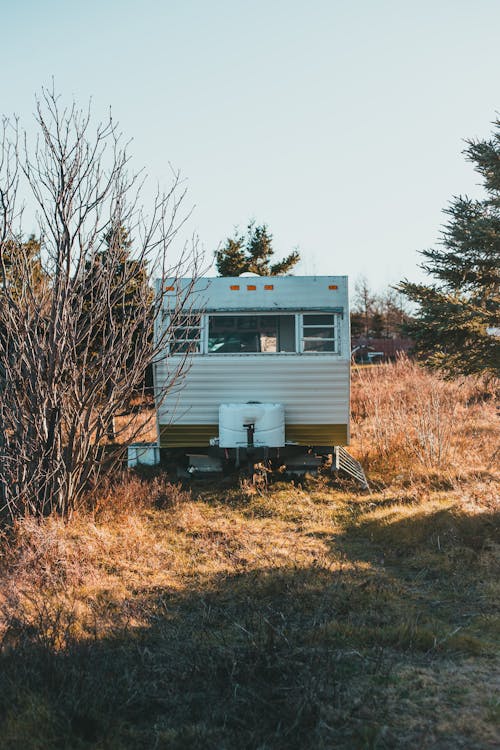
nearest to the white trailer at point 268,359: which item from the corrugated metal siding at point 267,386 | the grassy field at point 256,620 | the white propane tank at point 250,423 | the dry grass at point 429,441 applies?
the corrugated metal siding at point 267,386

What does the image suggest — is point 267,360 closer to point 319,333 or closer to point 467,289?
point 319,333

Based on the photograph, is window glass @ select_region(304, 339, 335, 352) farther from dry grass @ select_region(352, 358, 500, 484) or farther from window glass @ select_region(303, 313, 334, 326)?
dry grass @ select_region(352, 358, 500, 484)

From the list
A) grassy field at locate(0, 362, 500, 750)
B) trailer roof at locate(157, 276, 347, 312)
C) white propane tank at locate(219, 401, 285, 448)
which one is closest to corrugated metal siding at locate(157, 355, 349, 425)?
white propane tank at locate(219, 401, 285, 448)

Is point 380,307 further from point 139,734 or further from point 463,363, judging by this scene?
point 139,734

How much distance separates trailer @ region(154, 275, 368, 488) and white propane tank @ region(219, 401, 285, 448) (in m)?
0.29

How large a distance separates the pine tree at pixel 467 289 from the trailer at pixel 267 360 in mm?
1382

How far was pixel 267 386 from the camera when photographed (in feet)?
32.5

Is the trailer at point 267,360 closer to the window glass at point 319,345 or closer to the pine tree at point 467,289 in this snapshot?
the window glass at point 319,345

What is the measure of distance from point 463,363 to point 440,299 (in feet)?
2.88

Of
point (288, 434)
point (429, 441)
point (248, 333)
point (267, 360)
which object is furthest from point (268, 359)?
point (429, 441)

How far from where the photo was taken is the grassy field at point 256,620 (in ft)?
11.1

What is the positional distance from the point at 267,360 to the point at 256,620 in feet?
17.9

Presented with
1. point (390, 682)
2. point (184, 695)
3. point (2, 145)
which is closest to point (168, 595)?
point (184, 695)

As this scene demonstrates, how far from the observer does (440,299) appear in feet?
27.9
